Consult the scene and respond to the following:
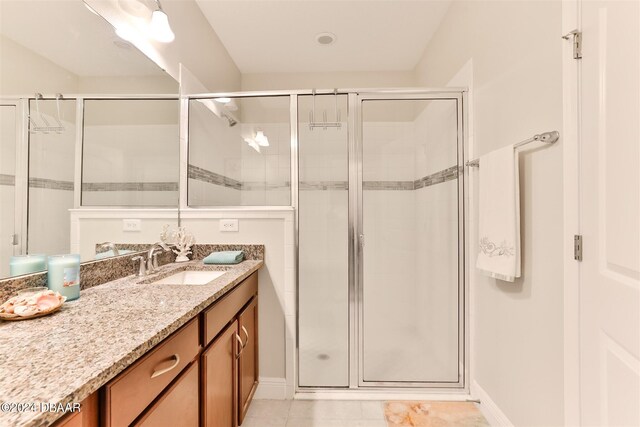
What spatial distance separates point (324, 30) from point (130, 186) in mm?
1997

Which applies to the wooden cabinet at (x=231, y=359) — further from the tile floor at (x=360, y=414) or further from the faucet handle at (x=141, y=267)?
the faucet handle at (x=141, y=267)

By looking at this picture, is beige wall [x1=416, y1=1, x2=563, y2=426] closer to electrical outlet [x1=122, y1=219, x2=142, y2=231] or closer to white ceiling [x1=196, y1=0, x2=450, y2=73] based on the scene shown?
white ceiling [x1=196, y1=0, x2=450, y2=73]

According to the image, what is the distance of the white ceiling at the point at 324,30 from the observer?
7.23ft

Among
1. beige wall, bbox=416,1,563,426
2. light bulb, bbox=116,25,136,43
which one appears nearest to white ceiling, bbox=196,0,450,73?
beige wall, bbox=416,1,563,426

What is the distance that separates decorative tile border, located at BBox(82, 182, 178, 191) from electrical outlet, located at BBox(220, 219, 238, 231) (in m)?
0.39

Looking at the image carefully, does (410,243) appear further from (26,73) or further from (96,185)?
(26,73)

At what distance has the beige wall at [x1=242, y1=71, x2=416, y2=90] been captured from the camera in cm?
317

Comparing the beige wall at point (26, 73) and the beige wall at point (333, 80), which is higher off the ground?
the beige wall at point (333, 80)

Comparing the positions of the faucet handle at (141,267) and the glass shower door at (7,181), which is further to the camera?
the faucet handle at (141,267)

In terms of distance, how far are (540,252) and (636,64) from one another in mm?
753

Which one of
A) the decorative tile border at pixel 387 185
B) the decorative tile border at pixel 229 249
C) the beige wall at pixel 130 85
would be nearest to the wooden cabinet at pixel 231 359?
the decorative tile border at pixel 229 249

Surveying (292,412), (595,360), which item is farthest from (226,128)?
(595,360)

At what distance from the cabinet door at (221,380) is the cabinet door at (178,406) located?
0.19 ft

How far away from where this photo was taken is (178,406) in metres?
0.91
